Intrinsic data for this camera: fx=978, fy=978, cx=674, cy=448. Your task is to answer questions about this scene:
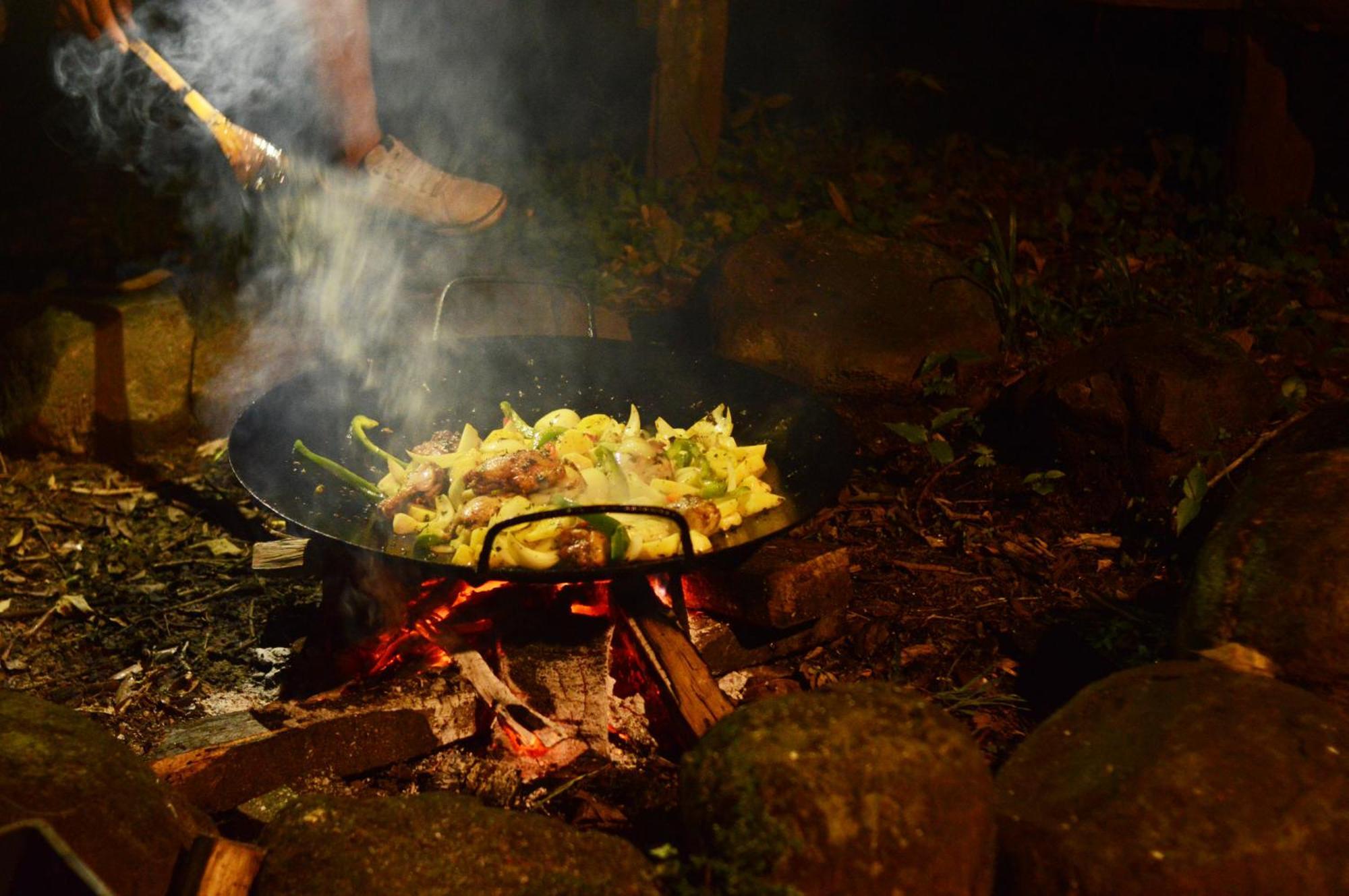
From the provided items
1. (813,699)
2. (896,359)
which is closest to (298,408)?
(813,699)

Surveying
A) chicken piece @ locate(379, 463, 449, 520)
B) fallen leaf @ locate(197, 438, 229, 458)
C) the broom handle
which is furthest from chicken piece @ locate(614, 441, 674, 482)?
fallen leaf @ locate(197, 438, 229, 458)

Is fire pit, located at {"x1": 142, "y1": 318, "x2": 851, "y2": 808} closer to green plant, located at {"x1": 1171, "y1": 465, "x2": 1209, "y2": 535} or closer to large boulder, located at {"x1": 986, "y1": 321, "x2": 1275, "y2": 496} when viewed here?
large boulder, located at {"x1": 986, "y1": 321, "x2": 1275, "y2": 496}

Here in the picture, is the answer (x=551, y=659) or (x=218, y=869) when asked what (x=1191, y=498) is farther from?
(x=218, y=869)

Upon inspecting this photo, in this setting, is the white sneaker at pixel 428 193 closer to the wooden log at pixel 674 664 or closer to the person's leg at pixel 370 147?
the person's leg at pixel 370 147

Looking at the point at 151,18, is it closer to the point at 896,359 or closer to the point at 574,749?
the point at 896,359

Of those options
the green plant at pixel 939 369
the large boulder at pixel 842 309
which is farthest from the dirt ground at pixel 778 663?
the large boulder at pixel 842 309

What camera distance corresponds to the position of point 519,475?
13.1 ft

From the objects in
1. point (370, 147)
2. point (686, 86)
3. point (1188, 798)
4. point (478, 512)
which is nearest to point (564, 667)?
point (478, 512)

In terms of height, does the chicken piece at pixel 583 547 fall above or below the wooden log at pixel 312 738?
above

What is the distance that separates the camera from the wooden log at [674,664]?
343 cm

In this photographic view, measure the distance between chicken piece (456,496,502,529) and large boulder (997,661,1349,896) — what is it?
2082 mm

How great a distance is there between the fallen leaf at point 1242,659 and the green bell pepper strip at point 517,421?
9.39 ft

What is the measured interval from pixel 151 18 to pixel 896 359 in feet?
18.6

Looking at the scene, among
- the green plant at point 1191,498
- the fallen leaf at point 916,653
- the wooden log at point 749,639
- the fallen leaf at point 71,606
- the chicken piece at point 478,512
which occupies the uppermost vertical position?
the chicken piece at point 478,512
